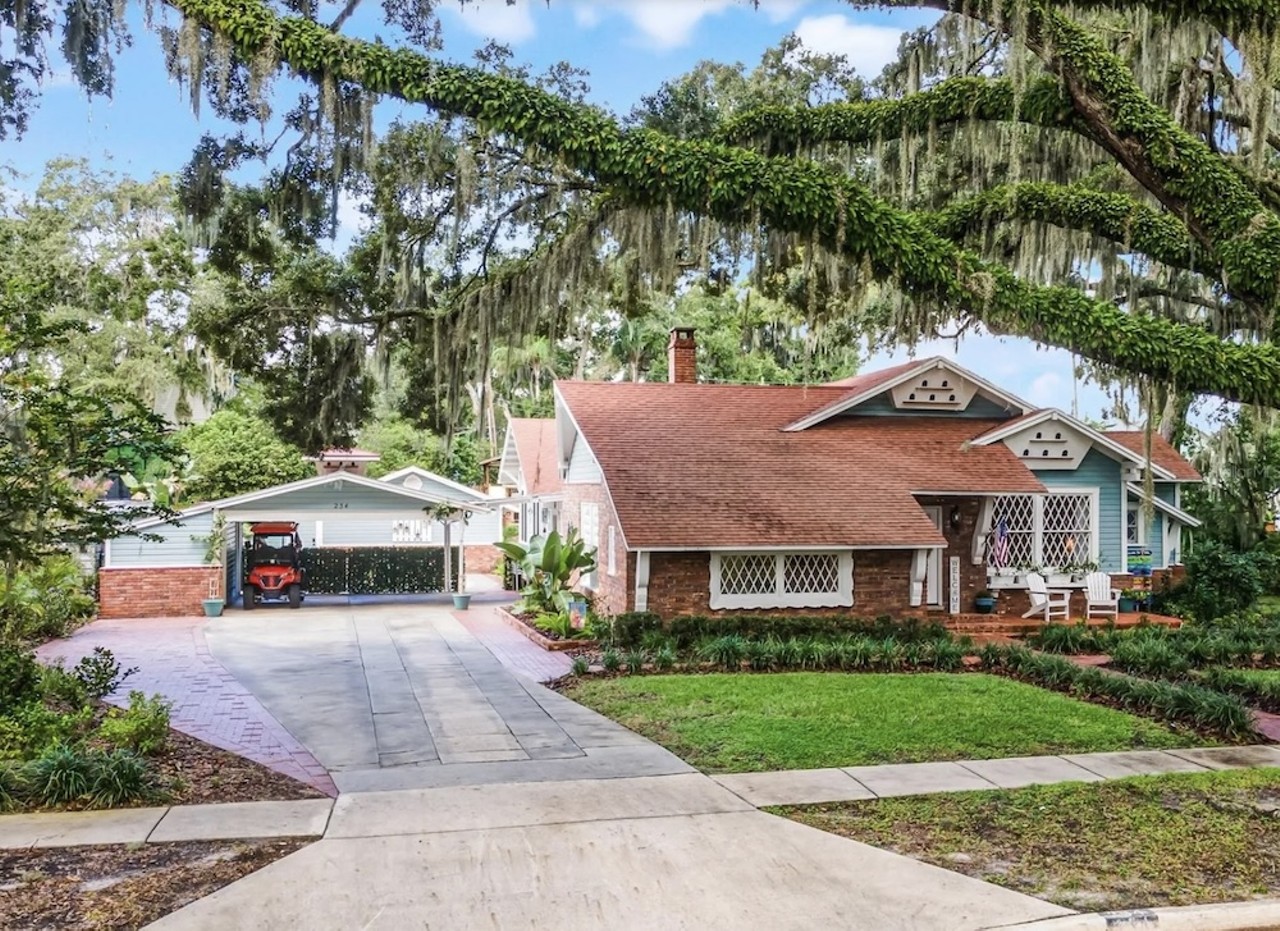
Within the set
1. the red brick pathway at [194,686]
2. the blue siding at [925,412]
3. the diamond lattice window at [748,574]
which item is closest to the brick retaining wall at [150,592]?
the red brick pathway at [194,686]

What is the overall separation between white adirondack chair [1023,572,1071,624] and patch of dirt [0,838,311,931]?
13744 mm

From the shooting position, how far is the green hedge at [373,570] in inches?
938

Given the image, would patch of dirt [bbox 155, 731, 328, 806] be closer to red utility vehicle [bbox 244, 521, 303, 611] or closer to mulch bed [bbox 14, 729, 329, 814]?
mulch bed [bbox 14, 729, 329, 814]

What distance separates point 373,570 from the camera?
78.9ft

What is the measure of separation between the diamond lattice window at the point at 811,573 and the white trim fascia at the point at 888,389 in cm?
345

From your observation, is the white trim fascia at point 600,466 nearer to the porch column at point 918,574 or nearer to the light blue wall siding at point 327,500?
the light blue wall siding at point 327,500

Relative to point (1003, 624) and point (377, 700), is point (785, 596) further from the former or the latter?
point (377, 700)

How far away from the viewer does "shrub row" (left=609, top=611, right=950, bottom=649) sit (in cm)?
1430

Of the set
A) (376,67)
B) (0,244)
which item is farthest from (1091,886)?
(0,244)

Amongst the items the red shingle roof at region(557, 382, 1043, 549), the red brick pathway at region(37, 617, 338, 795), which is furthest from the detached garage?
the red shingle roof at region(557, 382, 1043, 549)

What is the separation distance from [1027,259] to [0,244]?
20738 mm

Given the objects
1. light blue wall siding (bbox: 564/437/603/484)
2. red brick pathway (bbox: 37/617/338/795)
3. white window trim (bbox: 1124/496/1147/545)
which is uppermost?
light blue wall siding (bbox: 564/437/603/484)

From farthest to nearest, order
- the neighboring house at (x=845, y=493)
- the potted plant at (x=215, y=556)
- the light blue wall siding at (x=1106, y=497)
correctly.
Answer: the potted plant at (x=215, y=556) → the light blue wall siding at (x=1106, y=497) → the neighboring house at (x=845, y=493)

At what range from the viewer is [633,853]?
618 centimetres
